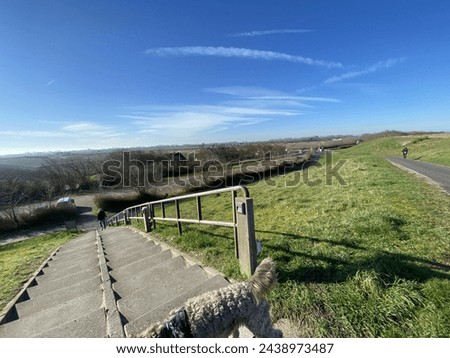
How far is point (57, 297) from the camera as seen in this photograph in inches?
130

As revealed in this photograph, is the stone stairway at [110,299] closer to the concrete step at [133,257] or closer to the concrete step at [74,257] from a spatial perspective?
the concrete step at [133,257]

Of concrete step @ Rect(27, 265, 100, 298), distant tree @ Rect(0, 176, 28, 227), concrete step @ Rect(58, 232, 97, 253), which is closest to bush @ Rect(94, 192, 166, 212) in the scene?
distant tree @ Rect(0, 176, 28, 227)

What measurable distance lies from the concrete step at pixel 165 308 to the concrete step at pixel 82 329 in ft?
1.05

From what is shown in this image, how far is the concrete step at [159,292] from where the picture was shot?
248 centimetres

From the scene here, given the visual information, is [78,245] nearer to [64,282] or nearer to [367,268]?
[64,282]

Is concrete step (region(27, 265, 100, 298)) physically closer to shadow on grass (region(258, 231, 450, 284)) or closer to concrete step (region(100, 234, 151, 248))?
concrete step (region(100, 234, 151, 248))

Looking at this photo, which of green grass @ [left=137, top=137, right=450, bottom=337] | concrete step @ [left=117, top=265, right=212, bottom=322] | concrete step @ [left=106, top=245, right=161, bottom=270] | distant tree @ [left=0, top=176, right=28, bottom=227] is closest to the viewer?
green grass @ [left=137, top=137, right=450, bottom=337]

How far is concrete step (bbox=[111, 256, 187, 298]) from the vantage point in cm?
304

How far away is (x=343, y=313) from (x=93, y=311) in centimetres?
261

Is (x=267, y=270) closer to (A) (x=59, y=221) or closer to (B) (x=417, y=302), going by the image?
(B) (x=417, y=302)

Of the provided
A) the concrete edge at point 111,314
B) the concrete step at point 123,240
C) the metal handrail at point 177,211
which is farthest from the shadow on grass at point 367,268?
the concrete step at point 123,240

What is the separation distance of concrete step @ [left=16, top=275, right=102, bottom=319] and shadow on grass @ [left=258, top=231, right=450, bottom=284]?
9.09 feet

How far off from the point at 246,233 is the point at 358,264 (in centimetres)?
152
